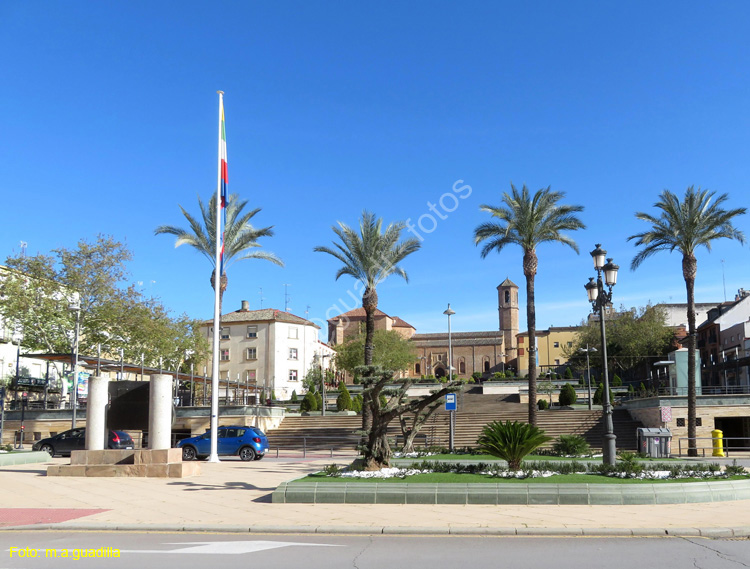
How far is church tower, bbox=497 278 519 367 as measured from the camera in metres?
117

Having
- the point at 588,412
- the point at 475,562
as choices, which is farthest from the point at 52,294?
the point at 475,562

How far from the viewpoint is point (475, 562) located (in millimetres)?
7828

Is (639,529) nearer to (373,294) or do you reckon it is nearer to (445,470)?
(445,470)

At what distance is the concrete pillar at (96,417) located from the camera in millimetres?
19547

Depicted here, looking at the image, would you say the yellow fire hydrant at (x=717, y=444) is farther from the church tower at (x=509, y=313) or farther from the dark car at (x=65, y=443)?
the church tower at (x=509, y=313)

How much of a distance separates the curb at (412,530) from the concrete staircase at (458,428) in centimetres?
2203

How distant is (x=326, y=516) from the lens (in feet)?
36.8

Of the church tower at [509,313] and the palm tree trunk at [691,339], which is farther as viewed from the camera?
the church tower at [509,313]

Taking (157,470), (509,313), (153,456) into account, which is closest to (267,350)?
(153,456)

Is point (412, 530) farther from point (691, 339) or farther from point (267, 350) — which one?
point (267, 350)

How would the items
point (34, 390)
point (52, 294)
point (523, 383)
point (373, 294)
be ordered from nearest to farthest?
point (373, 294)
point (52, 294)
point (34, 390)
point (523, 383)

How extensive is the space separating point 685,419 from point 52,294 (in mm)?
38033

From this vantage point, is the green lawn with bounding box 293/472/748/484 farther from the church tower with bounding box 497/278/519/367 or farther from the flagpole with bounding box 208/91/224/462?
the church tower with bounding box 497/278/519/367

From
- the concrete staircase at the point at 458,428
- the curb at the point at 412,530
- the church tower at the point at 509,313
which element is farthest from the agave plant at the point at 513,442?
the church tower at the point at 509,313
